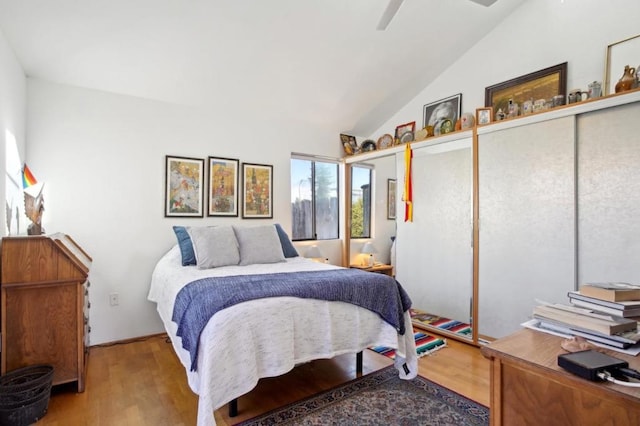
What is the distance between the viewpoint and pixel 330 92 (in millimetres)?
3906

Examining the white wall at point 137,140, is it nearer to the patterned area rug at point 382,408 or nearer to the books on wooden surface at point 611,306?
the patterned area rug at point 382,408

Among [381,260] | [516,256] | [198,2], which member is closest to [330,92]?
[198,2]

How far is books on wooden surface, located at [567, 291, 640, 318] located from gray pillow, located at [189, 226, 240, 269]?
2511mm

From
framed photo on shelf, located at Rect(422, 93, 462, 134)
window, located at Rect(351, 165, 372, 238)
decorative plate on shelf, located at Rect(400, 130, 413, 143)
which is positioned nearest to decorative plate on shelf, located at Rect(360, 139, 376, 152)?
window, located at Rect(351, 165, 372, 238)

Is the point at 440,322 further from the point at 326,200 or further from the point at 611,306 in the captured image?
the point at 611,306

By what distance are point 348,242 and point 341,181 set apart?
2.90 ft

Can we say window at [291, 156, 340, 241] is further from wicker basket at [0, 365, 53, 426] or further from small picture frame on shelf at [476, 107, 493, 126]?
wicker basket at [0, 365, 53, 426]

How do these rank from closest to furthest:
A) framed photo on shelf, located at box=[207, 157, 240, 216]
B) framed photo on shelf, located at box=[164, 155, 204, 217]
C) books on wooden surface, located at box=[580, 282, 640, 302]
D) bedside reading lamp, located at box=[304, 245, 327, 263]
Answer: books on wooden surface, located at box=[580, 282, 640, 302]
framed photo on shelf, located at box=[164, 155, 204, 217]
framed photo on shelf, located at box=[207, 157, 240, 216]
bedside reading lamp, located at box=[304, 245, 327, 263]

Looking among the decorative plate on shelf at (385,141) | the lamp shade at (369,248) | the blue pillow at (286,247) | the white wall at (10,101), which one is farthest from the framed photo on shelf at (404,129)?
the white wall at (10,101)

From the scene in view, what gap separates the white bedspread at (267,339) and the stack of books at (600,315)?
122 cm

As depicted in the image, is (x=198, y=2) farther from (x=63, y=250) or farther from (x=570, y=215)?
(x=570, y=215)

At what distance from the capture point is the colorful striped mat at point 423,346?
2.85 metres

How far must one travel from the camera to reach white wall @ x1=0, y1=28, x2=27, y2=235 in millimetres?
2152

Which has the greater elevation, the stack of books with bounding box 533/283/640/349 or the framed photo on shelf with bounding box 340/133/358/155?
the framed photo on shelf with bounding box 340/133/358/155
